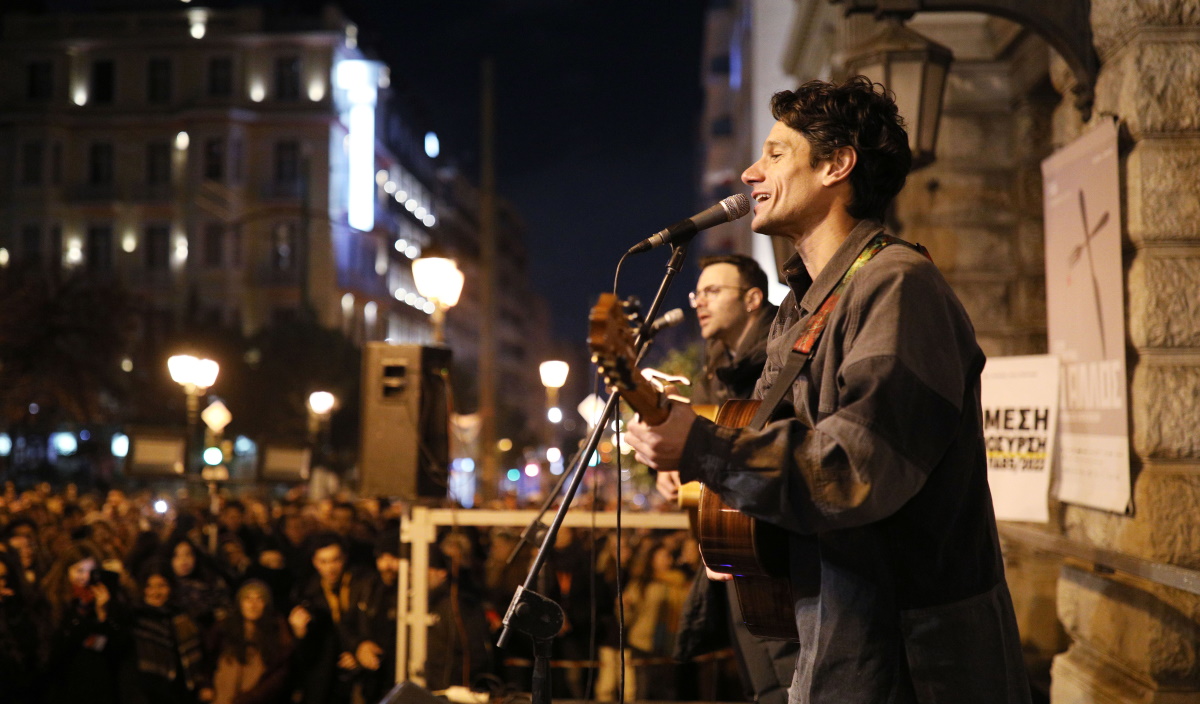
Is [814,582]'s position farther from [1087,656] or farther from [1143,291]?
[1087,656]

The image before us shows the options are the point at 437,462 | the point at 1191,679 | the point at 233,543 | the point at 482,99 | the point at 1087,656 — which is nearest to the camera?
the point at 1191,679

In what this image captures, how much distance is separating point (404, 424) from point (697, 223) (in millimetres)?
4080

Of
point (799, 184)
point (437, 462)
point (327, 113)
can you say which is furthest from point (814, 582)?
point (327, 113)

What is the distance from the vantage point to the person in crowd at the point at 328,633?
7121 millimetres

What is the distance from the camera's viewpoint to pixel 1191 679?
4051mm

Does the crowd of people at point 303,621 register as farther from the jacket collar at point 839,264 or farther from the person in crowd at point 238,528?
the jacket collar at point 839,264

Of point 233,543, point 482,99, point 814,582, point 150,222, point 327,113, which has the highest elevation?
point 327,113

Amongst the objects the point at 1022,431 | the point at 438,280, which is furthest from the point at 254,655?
the point at 1022,431

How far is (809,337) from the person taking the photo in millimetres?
2092

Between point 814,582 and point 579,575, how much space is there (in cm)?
657

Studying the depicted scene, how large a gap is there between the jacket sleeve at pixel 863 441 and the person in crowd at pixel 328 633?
19.6ft

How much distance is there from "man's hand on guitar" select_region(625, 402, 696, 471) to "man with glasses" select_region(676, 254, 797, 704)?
1.99 meters

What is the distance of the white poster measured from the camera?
4.91 m

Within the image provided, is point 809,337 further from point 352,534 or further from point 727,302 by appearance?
point 352,534
